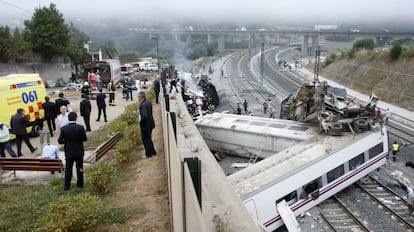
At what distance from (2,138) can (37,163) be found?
2.28 meters

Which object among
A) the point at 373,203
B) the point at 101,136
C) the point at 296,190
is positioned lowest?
the point at 373,203

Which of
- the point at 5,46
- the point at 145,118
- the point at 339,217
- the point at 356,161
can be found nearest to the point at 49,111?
the point at 145,118

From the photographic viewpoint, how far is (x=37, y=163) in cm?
910

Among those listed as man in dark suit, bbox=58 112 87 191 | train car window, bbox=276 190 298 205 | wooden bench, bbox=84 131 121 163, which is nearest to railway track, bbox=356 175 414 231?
train car window, bbox=276 190 298 205

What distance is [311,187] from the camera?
569 inches

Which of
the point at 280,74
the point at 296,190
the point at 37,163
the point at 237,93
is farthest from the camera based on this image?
the point at 280,74

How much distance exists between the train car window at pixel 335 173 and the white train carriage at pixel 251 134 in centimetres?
308

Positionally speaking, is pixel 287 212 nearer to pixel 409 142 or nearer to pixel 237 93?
pixel 409 142

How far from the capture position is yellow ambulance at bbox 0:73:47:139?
13.8 meters

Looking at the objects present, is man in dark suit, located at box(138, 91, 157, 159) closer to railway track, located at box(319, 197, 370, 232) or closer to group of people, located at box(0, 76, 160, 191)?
group of people, located at box(0, 76, 160, 191)

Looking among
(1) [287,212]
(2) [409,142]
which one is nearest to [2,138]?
(1) [287,212]

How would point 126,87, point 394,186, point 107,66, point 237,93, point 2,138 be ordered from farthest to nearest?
point 237,93
point 107,66
point 126,87
point 394,186
point 2,138

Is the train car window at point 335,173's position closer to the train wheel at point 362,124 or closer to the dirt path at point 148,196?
the train wheel at point 362,124

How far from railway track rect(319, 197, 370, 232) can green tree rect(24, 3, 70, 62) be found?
116ft
